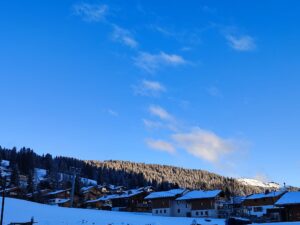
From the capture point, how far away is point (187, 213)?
311 feet

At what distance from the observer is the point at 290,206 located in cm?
6806

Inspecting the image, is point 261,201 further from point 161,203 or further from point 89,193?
point 89,193

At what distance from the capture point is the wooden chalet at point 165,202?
97.0 metres

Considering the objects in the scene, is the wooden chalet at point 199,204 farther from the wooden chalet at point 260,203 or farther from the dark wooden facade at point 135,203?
the dark wooden facade at point 135,203

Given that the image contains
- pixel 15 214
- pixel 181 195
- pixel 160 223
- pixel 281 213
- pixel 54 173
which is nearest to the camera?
pixel 15 214

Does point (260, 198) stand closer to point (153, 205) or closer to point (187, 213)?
point (187, 213)

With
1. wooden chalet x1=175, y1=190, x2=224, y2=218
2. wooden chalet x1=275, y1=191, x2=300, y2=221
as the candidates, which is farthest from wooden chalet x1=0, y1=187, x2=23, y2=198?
wooden chalet x1=275, y1=191, x2=300, y2=221

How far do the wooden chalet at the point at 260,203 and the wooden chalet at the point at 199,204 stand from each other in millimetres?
12200

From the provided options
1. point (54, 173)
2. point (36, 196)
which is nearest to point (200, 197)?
point (36, 196)

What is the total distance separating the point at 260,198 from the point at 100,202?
46805 mm

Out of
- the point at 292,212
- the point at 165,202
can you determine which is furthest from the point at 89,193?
the point at 292,212

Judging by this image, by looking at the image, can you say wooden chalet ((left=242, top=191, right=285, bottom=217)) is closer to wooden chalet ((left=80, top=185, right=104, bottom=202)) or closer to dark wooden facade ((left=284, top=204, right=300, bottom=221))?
dark wooden facade ((left=284, top=204, right=300, bottom=221))

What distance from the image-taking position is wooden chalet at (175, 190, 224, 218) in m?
91.2

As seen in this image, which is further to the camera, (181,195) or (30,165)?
(30,165)
